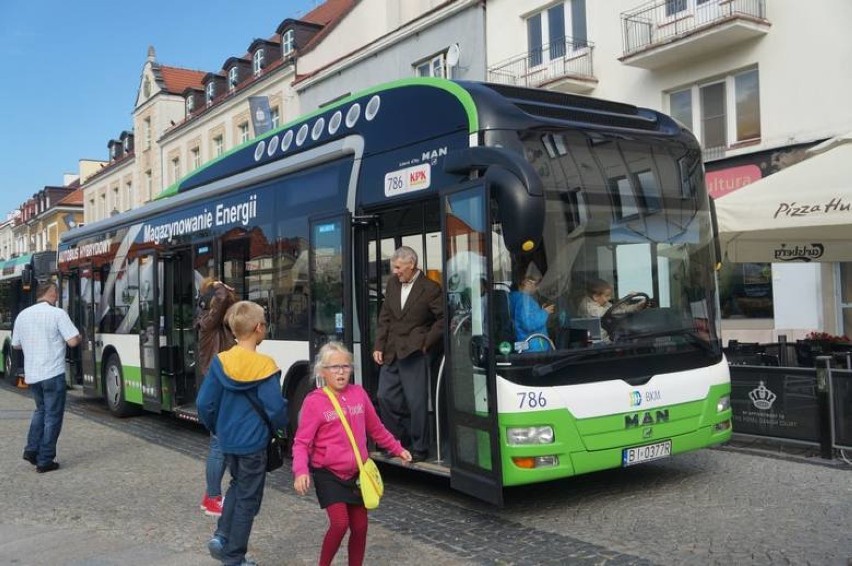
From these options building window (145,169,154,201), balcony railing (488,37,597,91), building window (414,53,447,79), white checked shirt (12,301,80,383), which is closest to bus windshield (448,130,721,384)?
white checked shirt (12,301,80,383)

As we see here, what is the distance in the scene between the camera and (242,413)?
4496mm

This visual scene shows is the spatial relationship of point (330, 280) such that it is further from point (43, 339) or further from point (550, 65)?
point (550, 65)

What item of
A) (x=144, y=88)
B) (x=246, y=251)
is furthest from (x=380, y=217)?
(x=144, y=88)

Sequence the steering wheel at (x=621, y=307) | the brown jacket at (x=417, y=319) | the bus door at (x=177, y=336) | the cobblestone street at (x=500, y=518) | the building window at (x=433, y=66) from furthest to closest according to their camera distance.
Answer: the building window at (x=433, y=66) < the bus door at (x=177, y=336) < the brown jacket at (x=417, y=319) < the steering wheel at (x=621, y=307) < the cobblestone street at (x=500, y=518)

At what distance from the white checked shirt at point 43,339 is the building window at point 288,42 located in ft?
82.4

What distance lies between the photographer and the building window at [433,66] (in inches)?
899

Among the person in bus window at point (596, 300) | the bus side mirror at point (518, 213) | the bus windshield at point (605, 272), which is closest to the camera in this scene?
the bus side mirror at point (518, 213)

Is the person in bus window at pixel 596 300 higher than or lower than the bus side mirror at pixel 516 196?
lower

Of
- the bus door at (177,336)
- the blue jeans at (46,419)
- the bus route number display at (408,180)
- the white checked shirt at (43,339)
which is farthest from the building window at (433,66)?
the bus route number display at (408,180)

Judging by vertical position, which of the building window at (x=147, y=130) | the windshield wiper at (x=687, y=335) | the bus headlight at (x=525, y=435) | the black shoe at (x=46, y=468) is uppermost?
the building window at (x=147, y=130)

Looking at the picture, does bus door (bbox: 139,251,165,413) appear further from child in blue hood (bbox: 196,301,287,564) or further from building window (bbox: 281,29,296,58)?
building window (bbox: 281,29,296,58)

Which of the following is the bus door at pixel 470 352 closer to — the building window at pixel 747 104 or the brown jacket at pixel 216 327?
the brown jacket at pixel 216 327

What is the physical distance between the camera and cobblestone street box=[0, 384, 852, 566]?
16.8 ft

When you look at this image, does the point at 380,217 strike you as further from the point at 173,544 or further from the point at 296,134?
the point at 173,544
